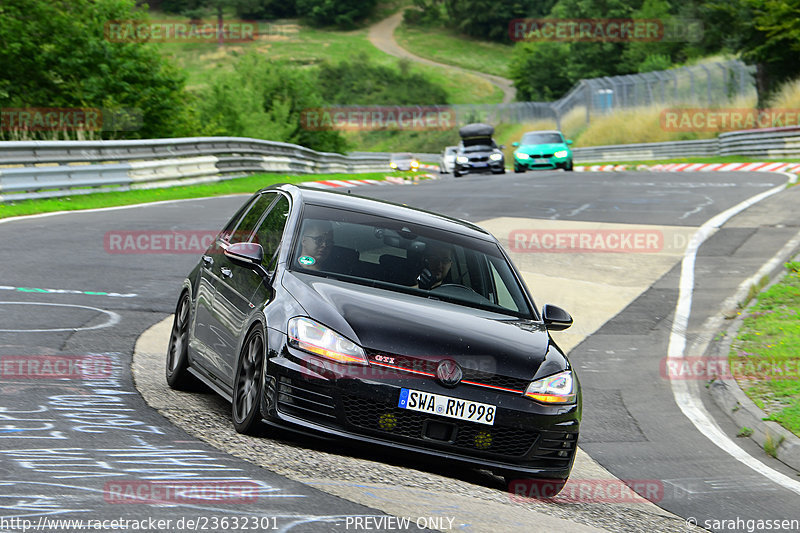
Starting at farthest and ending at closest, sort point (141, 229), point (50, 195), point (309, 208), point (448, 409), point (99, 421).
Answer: point (50, 195) → point (141, 229) → point (309, 208) → point (99, 421) → point (448, 409)

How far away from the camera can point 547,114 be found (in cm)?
7769

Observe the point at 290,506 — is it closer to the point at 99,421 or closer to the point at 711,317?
the point at 99,421

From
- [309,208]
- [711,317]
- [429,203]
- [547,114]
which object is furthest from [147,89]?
[547,114]

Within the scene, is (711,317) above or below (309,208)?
below

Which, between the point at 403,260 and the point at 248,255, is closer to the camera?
the point at 248,255

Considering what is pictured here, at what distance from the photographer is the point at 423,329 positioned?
639cm

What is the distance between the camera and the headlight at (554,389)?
252 inches

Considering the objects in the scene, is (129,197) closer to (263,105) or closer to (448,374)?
(448,374)

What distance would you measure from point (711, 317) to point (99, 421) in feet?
29.6

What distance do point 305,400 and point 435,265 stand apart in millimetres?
1669

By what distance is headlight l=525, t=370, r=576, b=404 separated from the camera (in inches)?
252

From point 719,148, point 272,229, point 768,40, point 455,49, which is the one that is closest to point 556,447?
point 272,229

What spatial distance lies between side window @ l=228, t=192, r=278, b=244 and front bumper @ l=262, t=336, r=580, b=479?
213 cm

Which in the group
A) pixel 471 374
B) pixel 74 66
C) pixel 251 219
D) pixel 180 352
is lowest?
pixel 180 352
